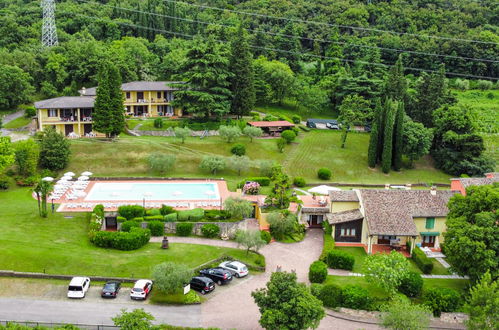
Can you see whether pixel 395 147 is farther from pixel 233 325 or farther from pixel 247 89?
pixel 233 325

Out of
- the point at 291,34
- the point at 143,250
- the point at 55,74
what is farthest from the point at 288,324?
the point at 291,34

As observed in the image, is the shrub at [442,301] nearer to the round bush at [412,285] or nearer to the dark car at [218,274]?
the round bush at [412,285]

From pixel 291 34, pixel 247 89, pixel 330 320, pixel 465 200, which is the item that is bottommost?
pixel 330 320

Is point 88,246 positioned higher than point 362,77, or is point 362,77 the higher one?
point 362,77

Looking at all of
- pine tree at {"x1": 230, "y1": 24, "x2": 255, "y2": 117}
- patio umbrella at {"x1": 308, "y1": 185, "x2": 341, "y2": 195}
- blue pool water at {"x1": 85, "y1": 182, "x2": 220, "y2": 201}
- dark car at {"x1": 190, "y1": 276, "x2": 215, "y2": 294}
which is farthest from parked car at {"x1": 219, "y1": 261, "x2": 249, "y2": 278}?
pine tree at {"x1": 230, "y1": 24, "x2": 255, "y2": 117}

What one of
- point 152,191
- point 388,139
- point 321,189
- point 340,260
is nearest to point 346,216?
point 340,260
